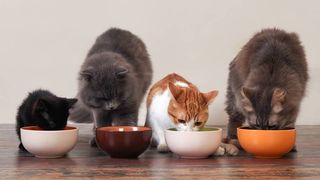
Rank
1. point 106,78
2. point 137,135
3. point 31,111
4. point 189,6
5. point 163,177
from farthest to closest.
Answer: point 189,6 → point 106,78 → point 31,111 → point 137,135 → point 163,177

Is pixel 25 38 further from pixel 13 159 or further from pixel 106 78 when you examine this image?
pixel 13 159

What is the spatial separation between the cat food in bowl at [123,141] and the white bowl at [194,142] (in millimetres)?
107

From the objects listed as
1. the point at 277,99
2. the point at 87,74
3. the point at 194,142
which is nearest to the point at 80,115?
the point at 87,74

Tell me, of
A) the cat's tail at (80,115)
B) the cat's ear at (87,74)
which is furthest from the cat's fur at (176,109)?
the cat's tail at (80,115)

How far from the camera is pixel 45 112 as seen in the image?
194 cm

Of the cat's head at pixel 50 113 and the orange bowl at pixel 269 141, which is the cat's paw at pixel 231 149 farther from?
the cat's head at pixel 50 113

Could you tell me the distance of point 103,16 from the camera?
319cm

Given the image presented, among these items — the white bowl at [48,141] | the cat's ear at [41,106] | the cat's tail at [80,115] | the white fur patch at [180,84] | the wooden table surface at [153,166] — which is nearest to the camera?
the wooden table surface at [153,166]

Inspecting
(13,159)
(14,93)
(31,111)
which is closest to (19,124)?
(31,111)

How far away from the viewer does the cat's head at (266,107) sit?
6.12 feet

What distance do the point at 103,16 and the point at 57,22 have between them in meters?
0.32

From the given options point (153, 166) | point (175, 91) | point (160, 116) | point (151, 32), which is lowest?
point (153, 166)

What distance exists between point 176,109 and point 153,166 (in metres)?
0.32

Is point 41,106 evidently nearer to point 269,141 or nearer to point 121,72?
point 121,72
